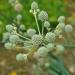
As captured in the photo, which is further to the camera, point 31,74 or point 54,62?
point 31,74

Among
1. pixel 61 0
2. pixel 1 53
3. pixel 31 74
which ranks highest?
pixel 61 0

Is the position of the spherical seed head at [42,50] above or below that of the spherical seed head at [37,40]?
below

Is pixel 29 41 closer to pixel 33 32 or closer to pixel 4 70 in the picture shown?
pixel 33 32

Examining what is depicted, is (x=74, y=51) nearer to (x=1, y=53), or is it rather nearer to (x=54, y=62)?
(x=1, y=53)

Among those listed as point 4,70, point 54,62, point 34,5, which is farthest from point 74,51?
point 34,5

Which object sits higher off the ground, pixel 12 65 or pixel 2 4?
pixel 2 4

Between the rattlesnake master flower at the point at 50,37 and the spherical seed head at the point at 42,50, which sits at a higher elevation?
the rattlesnake master flower at the point at 50,37

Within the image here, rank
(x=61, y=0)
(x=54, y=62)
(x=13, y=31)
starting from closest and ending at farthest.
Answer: (x=13, y=31)
(x=54, y=62)
(x=61, y=0)

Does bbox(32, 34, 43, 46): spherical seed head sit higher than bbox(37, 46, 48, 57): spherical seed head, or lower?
higher


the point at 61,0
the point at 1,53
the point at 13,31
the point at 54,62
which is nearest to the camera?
the point at 13,31

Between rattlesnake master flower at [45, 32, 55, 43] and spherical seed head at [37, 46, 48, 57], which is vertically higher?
rattlesnake master flower at [45, 32, 55, 43]
